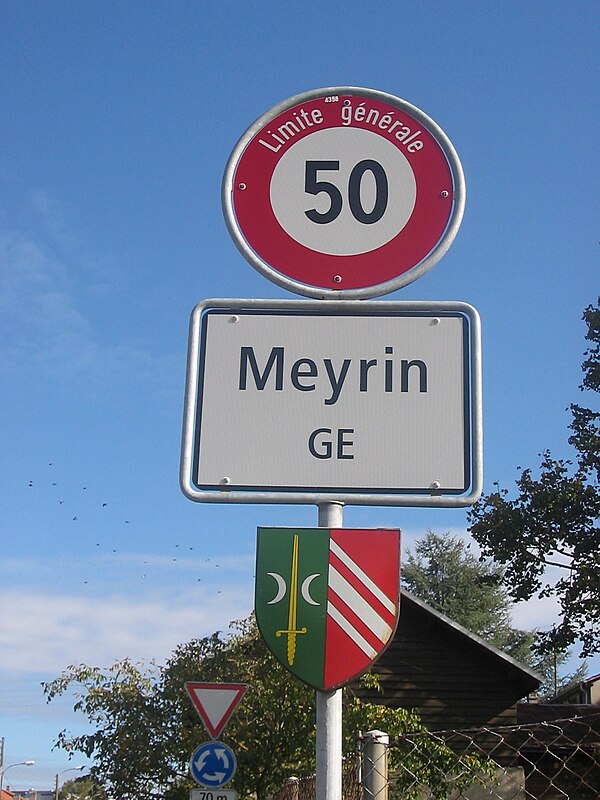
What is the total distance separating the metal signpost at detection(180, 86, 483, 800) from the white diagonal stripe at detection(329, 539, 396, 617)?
61mm

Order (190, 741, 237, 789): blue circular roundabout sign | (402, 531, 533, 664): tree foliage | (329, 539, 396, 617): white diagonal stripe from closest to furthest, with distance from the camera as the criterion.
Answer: (329, 539, 396, 617): white diagonal stripe
(190, 741, 237, 789): blue circular roundabout sign
(402, 531, 533, 664): tree foliage

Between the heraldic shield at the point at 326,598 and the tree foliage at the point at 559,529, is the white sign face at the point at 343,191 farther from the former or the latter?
the tree foliage at the point at 559,529

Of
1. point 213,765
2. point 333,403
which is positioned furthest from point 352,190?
point 213,765

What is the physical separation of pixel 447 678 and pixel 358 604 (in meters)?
→ 19.3

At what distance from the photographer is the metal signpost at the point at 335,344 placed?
2219 mm

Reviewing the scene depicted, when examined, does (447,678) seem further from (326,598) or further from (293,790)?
(326,598)

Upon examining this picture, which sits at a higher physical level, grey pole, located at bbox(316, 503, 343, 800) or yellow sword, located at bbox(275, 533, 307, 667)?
yellow sword, located at bbox(275, 533, 307, 667)

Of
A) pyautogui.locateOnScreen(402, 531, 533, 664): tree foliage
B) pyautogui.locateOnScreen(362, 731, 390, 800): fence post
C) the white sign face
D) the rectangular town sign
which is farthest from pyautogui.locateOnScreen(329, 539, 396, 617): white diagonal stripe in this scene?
pyautogui.locateOnScreen(402, 531, 533, 664): tree foliage

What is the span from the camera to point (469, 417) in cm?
226

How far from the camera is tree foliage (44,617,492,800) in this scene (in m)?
14.2

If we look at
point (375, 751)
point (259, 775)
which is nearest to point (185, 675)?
point (259, 775)

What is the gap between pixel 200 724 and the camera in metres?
15.0

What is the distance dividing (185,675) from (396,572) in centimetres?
1421

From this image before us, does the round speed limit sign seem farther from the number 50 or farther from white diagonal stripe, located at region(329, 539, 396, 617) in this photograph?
white diagonal stripe, located at region(329, 539, 396, 617)
